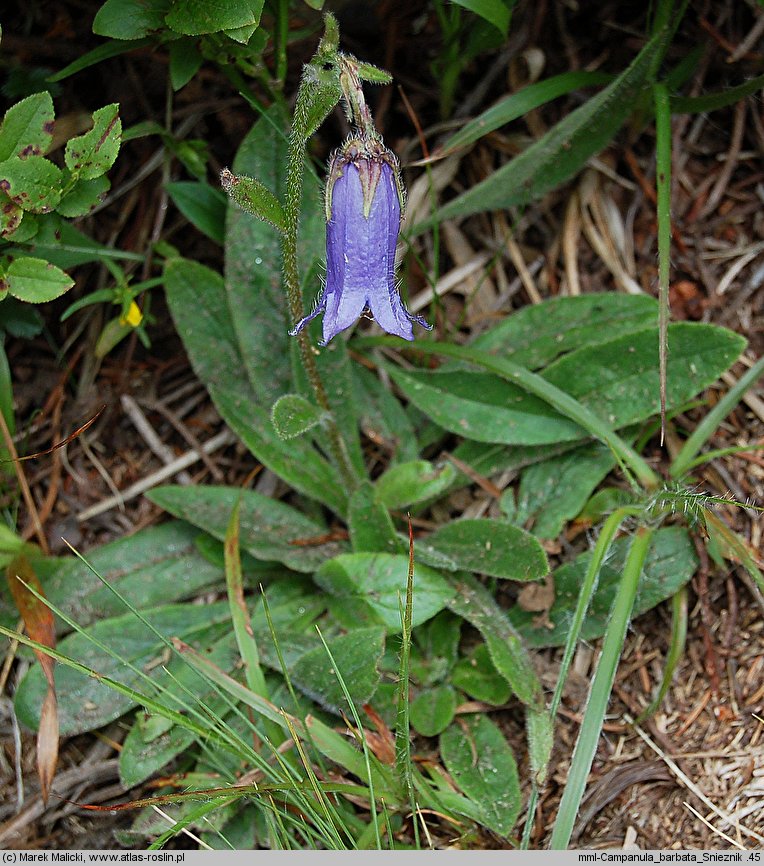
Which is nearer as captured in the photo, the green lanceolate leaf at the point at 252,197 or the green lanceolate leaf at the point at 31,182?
the green lanceolate leaf at the point at 252,197

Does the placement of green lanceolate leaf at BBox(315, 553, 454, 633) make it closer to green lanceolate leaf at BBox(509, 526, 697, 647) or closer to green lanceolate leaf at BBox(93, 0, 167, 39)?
green lanceolate leaf at BBox(509, 526, 697, 647)

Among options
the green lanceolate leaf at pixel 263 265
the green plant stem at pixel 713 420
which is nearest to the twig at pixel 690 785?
the green plant stem at pixel 713 420

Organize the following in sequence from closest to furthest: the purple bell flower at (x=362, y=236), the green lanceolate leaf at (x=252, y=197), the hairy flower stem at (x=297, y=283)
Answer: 1. the purple bell flower at (x=362, y=236)
2. the green lanceolate leaf at (x=252, y=197)
3. the hairy flower stem at (x=297, y=283)

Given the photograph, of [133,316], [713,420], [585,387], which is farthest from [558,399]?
[133,316]

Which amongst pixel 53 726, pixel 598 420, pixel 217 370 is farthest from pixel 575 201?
pixel 53 726

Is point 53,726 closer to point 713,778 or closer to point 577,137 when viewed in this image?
point 713,778

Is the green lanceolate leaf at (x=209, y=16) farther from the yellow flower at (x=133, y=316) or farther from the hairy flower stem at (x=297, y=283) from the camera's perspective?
the yellow flower at (x=133, y=316)
